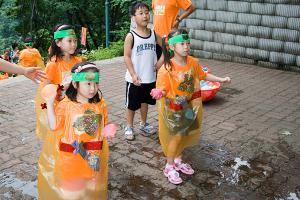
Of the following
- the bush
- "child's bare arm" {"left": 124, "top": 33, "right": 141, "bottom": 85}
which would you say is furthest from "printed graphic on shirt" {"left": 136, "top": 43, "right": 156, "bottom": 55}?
the bush

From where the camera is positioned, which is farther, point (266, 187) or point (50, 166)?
point (266, 187)

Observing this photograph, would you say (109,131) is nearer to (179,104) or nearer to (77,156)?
(77,156)

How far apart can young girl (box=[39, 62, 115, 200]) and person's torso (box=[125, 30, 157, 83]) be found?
5.16 ft

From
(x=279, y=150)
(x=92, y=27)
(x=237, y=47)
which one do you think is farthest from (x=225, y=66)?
(x=92, y=27)

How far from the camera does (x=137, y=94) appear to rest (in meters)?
4.59

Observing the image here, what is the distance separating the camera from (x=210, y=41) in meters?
9.07

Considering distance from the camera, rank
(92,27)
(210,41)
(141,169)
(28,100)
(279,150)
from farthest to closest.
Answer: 1. (92,27)
2. (210,41)
3. (28,100)
4. (279,150)
5. (141,169)

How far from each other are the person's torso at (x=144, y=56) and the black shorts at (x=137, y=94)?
76mm

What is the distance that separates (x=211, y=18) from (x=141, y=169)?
5.77 metres

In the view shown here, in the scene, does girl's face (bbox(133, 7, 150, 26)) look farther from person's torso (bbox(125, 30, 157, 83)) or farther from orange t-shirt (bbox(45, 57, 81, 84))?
orange t-shirt (bbox(45, 57, 81, 84))

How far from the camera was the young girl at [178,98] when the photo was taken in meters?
3.68

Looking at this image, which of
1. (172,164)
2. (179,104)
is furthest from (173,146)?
(179,104)

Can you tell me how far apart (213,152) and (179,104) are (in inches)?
41.7

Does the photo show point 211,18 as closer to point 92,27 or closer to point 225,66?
point 225,66
